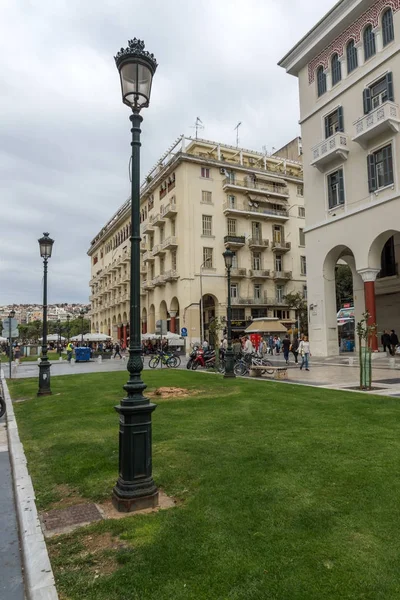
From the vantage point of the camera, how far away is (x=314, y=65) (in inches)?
1041

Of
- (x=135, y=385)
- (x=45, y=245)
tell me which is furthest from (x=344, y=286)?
(x=135, y=385)

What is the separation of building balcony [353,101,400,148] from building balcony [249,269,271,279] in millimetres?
24162

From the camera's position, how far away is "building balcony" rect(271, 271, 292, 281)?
47.6 m

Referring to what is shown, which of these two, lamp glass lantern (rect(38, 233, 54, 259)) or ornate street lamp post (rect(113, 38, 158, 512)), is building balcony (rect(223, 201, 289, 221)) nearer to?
lamp glass lantern (rect(38, 233, 54, 259))

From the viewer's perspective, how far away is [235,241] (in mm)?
45750

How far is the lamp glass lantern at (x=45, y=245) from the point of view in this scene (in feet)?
45.3

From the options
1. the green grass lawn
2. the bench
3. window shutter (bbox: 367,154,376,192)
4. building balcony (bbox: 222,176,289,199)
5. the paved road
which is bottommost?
the paved road

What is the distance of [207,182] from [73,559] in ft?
145

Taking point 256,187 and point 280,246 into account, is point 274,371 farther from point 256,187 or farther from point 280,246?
point 256,187

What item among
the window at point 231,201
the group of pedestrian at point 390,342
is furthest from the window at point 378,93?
the window at point 231,201

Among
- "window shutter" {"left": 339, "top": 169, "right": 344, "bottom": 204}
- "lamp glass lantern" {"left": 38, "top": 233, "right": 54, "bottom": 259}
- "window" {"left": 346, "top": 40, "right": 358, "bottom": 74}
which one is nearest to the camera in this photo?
"lamp glass lantern" {"left": 38, "top": 233, "right": 54, "bottom": 259}

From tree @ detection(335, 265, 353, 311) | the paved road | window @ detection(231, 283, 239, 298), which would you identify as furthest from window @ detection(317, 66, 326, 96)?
the paved road

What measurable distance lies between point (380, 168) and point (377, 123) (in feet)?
7.15

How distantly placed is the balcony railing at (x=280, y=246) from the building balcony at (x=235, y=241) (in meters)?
3.99
